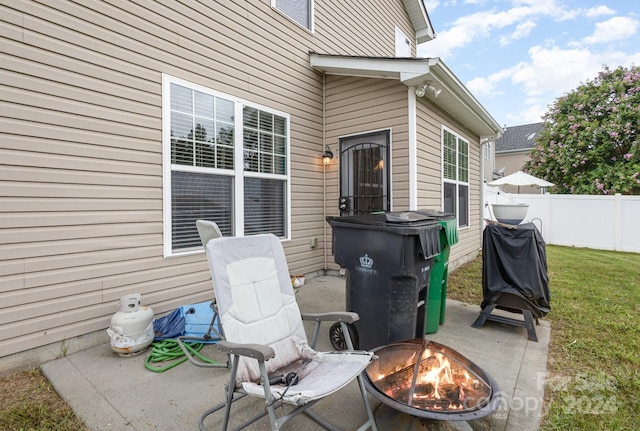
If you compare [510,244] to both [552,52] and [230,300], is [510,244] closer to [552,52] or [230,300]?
[230,300]

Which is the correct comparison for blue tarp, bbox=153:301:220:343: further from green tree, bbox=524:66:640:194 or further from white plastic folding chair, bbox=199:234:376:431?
green tree, bbox=524:66:640:194

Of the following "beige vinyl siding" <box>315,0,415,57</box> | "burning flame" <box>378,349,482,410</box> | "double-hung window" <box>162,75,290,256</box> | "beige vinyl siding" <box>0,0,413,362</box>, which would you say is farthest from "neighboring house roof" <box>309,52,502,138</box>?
"burning flame" <box>378,349,482,410</box>

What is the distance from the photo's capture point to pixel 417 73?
4.03 m

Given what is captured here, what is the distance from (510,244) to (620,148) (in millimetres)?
13788

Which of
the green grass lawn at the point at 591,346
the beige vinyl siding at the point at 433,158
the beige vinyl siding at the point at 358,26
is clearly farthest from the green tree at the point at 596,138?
the beige vinyl siding at the point at 358,26

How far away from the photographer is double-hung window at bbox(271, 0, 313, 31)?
16.0 feet

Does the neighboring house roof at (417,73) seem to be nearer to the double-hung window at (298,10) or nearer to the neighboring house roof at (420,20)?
the double-hung window at (298,10)

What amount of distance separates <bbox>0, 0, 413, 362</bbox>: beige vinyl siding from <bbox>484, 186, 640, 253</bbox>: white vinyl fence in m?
7.45

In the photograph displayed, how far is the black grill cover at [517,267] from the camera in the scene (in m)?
3.07

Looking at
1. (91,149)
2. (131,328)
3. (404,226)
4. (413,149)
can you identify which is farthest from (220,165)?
(413,149)

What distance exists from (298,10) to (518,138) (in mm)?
23060

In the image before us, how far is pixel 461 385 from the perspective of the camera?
67.7 inches

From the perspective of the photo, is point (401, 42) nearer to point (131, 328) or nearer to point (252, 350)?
point (131, 328)

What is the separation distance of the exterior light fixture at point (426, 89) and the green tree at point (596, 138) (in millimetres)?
11764
